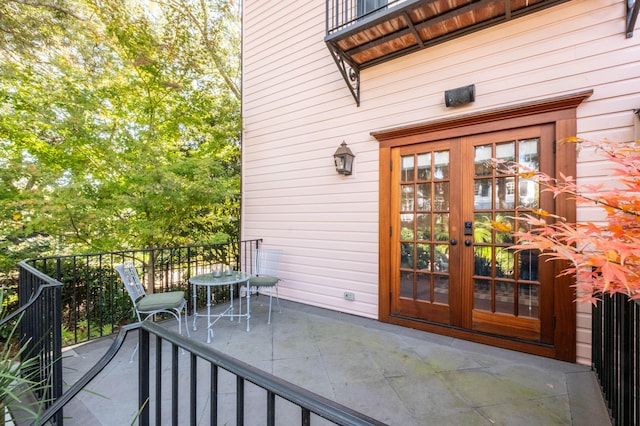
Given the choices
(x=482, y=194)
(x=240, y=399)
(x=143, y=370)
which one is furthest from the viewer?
(x=482, y=194)

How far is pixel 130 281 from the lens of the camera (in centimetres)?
296

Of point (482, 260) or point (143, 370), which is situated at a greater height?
point (482, 260)

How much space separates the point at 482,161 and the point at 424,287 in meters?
1.54

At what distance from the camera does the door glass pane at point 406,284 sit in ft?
11.2

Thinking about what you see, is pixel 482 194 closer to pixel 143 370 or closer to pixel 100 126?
pixel 143 370

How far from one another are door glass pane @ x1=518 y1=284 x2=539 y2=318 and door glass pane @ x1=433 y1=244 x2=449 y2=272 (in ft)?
2.30

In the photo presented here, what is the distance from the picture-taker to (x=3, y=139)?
3590mm

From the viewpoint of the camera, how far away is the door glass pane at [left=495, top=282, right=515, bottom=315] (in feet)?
9.37

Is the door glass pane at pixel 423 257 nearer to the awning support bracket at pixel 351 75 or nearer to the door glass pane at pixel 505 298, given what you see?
the door glass pane at pixel 505 298

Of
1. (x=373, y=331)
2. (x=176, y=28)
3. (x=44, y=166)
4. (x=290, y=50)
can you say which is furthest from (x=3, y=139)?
(x=373, y=331)

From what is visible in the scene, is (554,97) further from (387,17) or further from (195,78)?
(195,78)

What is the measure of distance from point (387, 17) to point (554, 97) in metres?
1.79

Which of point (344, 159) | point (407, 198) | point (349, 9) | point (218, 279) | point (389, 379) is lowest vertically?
point (389, 379)

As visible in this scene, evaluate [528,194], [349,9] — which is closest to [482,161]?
[528,194]
